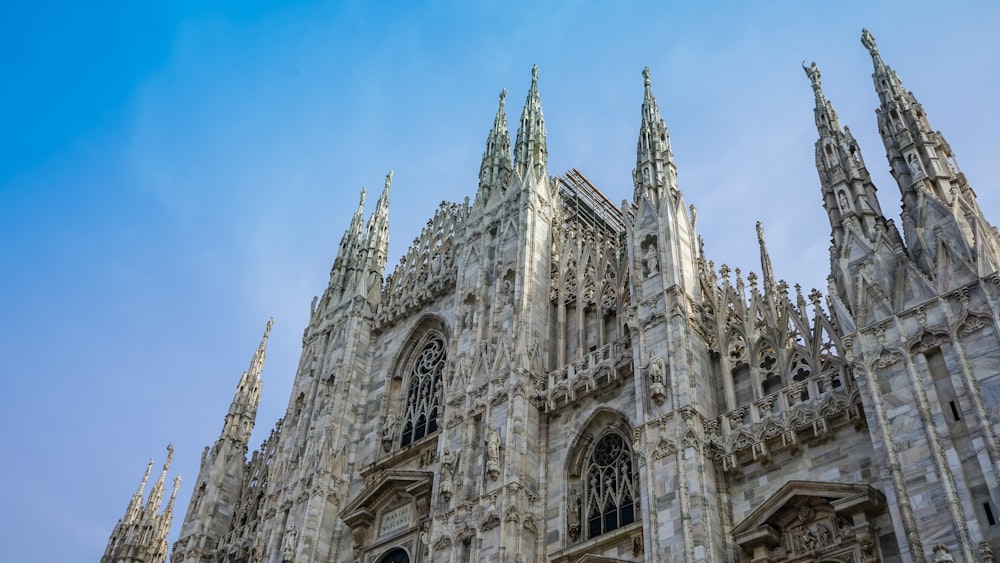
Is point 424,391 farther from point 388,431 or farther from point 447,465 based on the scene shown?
point 447,465

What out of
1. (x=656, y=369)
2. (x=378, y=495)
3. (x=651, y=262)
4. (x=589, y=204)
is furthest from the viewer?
(x=589, y=204)

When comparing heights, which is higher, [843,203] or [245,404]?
[245,404]

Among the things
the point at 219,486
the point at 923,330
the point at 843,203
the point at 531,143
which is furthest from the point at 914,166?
the point at 219,486

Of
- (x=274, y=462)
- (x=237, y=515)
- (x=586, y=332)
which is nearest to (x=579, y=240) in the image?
(x=586, y=332)

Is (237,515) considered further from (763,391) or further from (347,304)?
(763,391)

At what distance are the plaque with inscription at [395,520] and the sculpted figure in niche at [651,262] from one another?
26.1ft

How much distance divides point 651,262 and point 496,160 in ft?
33.1

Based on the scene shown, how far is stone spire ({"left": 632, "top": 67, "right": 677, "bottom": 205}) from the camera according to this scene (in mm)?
23531

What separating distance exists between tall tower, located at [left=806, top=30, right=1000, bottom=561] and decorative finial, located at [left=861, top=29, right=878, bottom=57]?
1986 mm

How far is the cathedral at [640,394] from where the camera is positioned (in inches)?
599

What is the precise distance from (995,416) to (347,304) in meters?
20.3

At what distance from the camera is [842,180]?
1917 cm

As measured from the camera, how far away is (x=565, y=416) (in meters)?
21.8

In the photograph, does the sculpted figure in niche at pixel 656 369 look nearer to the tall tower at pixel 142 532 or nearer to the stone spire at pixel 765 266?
the stone spire at pixel 765 266
